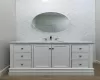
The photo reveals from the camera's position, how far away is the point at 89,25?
413 centimetres

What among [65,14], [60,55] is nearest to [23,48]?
[60,55]

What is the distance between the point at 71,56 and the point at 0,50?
150 centimetres

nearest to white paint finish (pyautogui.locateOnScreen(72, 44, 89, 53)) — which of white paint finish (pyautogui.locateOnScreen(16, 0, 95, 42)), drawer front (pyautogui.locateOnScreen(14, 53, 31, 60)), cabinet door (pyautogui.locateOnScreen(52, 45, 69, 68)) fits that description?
cabinet door (pyautogui.locateOnScreen(52, 45, 69, 68))

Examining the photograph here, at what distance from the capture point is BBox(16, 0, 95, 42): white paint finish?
397 cm

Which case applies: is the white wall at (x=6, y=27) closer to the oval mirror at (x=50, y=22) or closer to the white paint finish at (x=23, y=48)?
the white paint finish at (x=23, y=48)

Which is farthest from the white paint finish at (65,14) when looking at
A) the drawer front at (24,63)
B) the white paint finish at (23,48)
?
the drawer front at (24,63)

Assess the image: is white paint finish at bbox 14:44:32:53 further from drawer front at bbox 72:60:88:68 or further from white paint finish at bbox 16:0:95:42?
drawer front at bbox 72:60:88:68

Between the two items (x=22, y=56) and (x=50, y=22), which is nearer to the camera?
(x=22, y=56)

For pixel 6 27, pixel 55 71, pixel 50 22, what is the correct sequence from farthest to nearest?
pixel 50 22, pixel 6 27, pixel 55 71

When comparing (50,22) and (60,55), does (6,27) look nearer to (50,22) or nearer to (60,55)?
(50,22)

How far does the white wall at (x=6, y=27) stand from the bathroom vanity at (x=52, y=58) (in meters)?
0.24

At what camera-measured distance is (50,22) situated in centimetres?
393

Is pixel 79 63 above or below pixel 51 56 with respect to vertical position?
below

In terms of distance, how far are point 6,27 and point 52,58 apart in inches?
49.8
